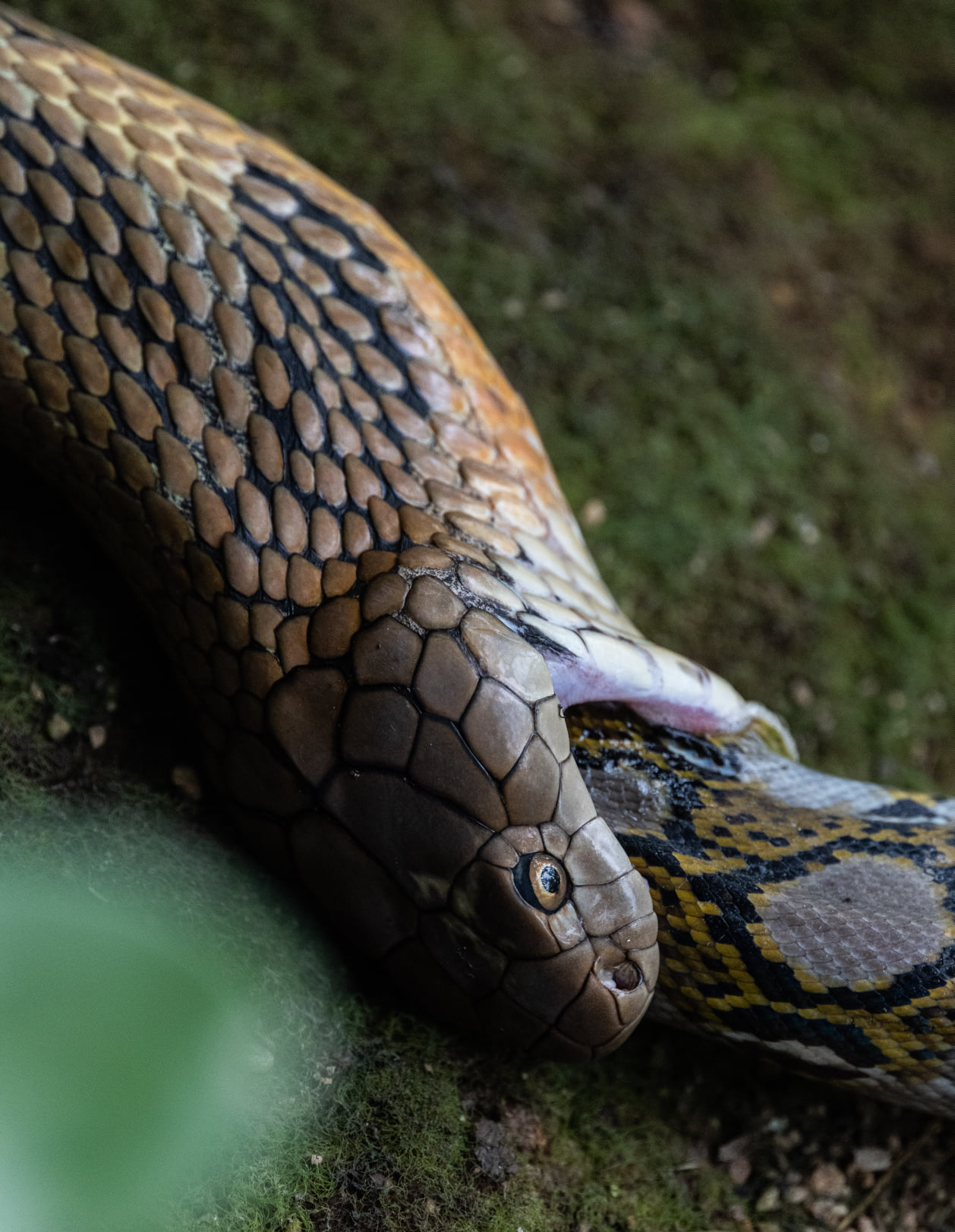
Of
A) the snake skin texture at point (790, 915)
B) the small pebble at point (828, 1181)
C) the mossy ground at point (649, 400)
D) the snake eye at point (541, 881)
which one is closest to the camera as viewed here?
the snake eye at point (541, 881)

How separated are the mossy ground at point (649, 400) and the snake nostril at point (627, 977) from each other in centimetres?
43

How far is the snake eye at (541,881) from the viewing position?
71.4 inches

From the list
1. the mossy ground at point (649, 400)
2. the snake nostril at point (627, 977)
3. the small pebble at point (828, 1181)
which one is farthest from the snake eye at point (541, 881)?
the small pebble at point (828, 1181)

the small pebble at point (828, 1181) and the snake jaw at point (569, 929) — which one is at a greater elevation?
the snake jaw at point (569, 929)

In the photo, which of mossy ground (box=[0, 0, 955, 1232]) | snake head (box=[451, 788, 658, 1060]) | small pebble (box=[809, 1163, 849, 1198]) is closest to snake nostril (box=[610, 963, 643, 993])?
snake head (box=[451, 788, 658, 1060])

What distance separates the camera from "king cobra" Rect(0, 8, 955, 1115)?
1.86 m

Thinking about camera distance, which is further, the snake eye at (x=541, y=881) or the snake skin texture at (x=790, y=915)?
the snake skin texture at (x=790, y=915)

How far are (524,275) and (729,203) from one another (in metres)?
1.05

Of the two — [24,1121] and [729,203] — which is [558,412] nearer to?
[729,203]

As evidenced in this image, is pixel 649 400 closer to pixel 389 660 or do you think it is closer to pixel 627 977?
pixel 389 660

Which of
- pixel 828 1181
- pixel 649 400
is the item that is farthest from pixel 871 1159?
pixel 649 400

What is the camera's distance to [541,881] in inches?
71.7

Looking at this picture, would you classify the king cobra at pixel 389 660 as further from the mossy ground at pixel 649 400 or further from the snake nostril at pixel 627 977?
the mossy ground at pixel 649 400

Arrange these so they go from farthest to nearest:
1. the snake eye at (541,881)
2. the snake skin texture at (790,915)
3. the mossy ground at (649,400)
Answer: the mossy ground at (649,400) < the snake skin texture at (790,915) < the snake eye at (541,881)
